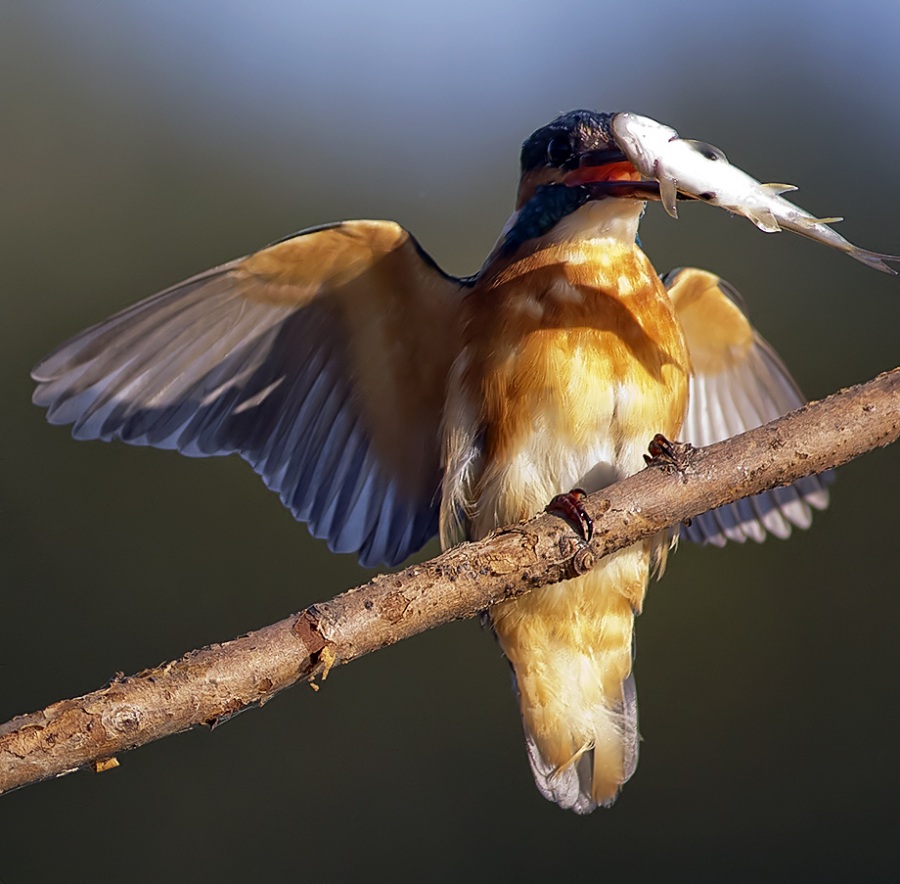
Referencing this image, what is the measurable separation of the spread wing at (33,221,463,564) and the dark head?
281mm

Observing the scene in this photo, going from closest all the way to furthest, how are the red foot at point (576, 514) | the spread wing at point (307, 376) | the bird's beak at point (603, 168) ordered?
the red foot at point (576, 514)
the bird's beak at point (603, 168)
the spread wing at point (307, 376)

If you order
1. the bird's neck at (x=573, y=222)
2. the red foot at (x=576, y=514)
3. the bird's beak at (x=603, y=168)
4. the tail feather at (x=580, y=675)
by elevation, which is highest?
the bird's beak at (x=603, y=168)

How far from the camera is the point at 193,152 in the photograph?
650cm

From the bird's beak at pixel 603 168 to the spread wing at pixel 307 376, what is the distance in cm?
33

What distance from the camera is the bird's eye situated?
210cm

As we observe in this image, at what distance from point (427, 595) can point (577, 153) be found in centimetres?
93

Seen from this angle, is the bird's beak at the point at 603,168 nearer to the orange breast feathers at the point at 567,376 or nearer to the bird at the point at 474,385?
the bird at the point at 474,385

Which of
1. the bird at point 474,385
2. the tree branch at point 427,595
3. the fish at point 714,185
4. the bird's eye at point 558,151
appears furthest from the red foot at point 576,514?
the bird's eye at point 558,151

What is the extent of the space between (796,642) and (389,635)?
3056 millimetres

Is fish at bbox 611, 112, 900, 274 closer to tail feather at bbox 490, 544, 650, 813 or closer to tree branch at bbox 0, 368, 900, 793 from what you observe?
tree branch at bbox 0, 368, 900, 793

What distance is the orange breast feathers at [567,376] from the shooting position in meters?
2.05

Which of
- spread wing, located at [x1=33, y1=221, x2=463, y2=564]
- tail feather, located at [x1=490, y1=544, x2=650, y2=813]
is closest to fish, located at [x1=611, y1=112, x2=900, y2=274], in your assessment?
spread wing, located at [x1=33, y1=221, x2=463, y2=564]

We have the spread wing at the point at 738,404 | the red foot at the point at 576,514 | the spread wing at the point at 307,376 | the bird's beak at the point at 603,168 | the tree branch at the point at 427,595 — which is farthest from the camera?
the spread wing at the point at 738,404

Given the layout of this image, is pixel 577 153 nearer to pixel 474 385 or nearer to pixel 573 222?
pixel 573 222
